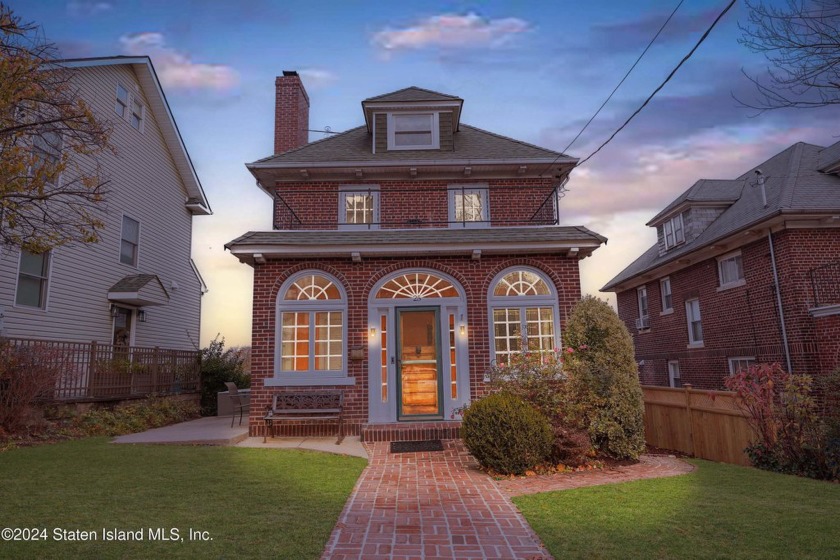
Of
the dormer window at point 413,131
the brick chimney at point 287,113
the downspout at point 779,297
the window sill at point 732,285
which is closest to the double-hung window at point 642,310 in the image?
the window sill at point 732,285

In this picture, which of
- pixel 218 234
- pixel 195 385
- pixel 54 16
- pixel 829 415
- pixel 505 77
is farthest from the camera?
pixel 218 234

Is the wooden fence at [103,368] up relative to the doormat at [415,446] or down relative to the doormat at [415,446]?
up

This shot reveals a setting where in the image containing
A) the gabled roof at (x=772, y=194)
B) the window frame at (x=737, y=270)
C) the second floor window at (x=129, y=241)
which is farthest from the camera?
the second floor window at (x=129, y=241)

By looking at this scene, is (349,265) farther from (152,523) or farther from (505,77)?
(152,523)

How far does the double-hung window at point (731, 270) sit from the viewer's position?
15.8 metres

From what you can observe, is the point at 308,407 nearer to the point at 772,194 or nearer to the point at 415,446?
the point at 415,446

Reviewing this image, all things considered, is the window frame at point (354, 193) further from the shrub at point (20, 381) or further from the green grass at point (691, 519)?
the green grass at point (691, 519)

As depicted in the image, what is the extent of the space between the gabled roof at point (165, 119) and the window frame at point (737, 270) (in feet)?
63.3

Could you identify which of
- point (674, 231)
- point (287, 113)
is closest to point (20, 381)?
point (287, 113)

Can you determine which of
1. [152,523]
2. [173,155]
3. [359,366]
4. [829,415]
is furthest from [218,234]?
[829,415]

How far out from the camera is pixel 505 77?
10.8 m

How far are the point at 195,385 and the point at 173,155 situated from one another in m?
9.02

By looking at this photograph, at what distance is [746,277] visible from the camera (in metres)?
15.3

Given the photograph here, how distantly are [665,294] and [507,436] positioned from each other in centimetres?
1563
